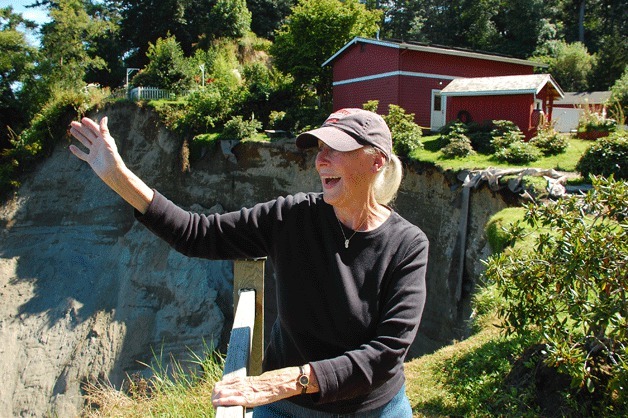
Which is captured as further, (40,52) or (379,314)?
(40,52)

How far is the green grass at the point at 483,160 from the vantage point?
45.8 ft

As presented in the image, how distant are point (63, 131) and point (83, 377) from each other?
511 inches

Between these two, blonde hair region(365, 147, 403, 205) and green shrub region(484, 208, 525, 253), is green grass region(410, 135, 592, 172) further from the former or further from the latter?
blonde hair region(365, 147, 403, 205)

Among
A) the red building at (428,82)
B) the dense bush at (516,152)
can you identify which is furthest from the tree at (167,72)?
the dense bush at (516,152)

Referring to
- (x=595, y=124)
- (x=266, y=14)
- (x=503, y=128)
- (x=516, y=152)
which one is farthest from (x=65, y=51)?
(x=595, y=124)

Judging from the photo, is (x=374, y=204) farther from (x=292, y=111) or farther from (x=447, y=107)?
(x=292, y=111)

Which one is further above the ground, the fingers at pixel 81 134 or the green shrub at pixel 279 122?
the green shrub at pixel 279 122

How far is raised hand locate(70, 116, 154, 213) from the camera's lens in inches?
88.4

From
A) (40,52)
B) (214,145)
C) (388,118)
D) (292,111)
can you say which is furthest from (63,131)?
(388,118)

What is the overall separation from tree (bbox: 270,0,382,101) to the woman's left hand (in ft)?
80.6

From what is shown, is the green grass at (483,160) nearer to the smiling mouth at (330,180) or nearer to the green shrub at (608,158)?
the green shrub at (608,158)

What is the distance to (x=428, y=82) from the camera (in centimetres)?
2214

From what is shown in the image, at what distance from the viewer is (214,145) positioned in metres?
22.5

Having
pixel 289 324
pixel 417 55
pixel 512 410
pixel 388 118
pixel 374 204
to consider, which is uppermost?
pixel 417 55
